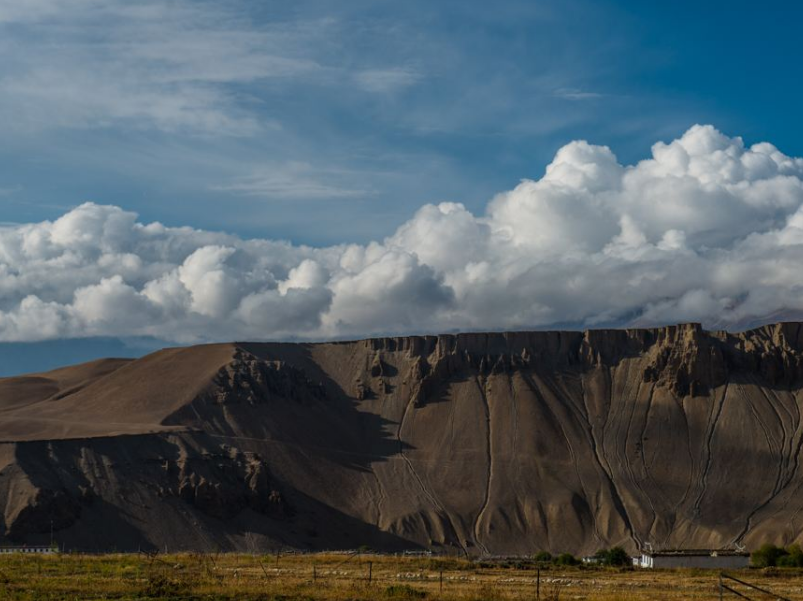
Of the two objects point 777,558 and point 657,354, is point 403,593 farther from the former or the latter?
point 657,354

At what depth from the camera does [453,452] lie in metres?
174

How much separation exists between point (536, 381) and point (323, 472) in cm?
4590

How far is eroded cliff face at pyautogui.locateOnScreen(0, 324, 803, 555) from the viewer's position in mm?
140750

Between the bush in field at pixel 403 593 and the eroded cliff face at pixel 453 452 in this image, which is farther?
the eroded cliff face at pixel 453 452

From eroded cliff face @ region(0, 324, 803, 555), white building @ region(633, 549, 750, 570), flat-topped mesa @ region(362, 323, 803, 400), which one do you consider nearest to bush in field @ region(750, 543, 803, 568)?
white building @ region(633, 549, 750, 570)

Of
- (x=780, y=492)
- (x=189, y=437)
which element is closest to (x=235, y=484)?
(x=189, y=437)

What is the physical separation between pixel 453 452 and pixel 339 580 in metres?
108

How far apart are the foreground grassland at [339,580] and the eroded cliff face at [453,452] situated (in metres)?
52.2

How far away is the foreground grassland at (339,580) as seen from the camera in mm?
54625

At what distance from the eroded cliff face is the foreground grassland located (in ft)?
171

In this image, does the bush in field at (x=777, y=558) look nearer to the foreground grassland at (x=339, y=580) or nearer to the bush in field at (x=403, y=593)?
the foreground grassland at (x=339, y=580)

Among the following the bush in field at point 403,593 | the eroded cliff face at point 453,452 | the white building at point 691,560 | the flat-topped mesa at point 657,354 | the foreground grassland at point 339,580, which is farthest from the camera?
the flat-topped mesa at point 657,354

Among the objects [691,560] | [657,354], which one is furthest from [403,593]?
[657,354]

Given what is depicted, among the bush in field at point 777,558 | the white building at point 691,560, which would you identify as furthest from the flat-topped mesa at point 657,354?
the white building at point 691,560
